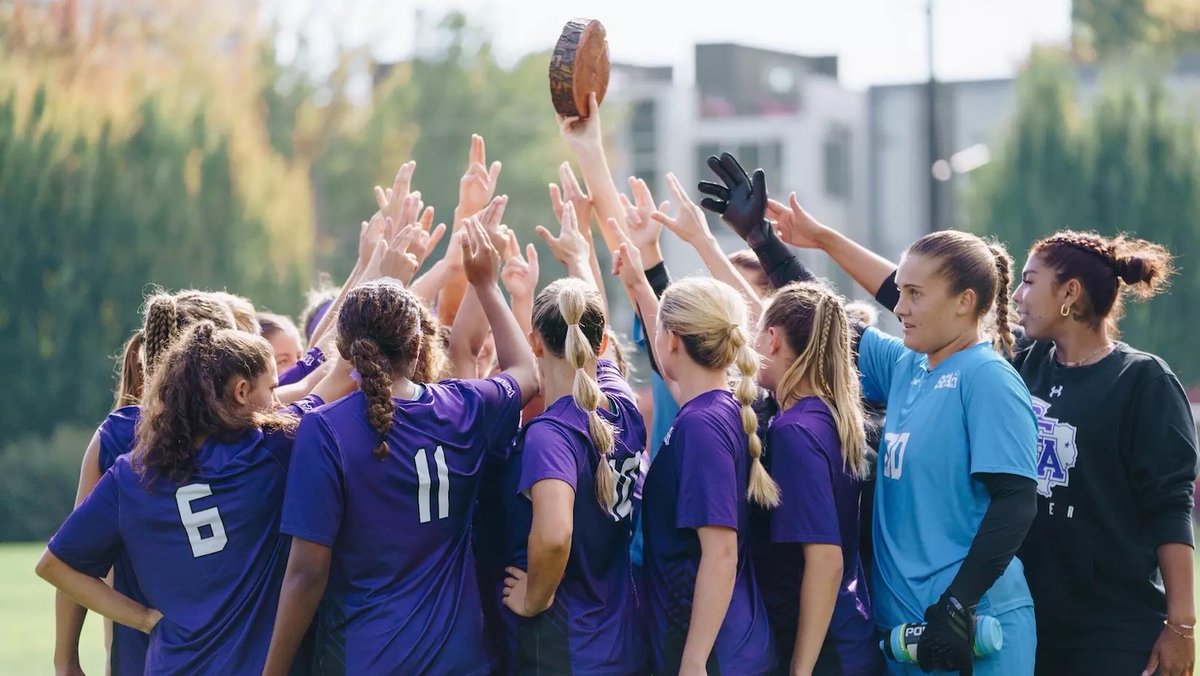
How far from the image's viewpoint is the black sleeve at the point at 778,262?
508cm

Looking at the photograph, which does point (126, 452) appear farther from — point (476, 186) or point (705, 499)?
point (476, 186)

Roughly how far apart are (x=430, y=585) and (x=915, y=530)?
4.87 feet

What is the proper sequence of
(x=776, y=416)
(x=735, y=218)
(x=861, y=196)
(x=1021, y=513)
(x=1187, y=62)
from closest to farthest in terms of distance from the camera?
(x=1021, y=513)
(x=776, y=416)
(x=735, y=218)
(x=1187, y=62)
(x=861, y=196)

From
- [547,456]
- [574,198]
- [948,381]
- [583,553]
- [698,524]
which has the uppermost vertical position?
[574,198]

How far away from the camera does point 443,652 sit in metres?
4.10

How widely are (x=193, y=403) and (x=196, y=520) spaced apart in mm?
353

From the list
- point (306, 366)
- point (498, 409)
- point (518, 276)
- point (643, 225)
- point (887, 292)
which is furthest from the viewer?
point (643, 225)

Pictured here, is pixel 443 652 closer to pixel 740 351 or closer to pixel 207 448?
pixel 207 448

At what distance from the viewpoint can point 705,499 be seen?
13.3ft

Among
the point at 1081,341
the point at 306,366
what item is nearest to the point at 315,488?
the point at 306,366

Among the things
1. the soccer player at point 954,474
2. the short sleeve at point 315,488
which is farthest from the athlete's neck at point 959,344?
the short sleeve at point 315,488

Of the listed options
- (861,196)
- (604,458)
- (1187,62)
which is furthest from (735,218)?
(861,196)

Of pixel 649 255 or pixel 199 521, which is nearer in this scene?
pixel 199 521

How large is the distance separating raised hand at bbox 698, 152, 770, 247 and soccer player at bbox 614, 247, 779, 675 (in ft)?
2.71
